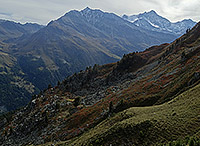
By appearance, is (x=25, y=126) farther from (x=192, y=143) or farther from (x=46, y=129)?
(x=192, y=143)

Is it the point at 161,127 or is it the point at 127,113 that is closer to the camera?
the point at 161,127

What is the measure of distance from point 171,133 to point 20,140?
65925 millimetres

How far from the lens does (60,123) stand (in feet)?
196

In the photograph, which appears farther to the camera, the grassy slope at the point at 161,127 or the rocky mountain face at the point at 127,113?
the rocky mountain face at the point at 127,113

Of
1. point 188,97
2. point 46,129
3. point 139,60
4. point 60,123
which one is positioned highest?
point 139,60

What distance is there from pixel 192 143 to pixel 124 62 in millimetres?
93451

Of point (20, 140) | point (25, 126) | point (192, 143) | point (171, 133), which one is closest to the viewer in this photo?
point (192, 143)

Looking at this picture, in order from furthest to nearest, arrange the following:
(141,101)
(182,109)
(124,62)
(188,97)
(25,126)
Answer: (124,62), (25,126), (141,101), (188,97), (182,109)

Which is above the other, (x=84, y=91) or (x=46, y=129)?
(x=84, y=91)

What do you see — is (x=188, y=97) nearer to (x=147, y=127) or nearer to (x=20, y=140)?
(x=147, y=127)

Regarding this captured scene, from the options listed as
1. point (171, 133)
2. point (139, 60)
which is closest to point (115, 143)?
point (171, 133)

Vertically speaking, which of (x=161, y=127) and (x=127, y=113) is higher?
(x=161, y=127)

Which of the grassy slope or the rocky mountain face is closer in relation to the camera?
the grassy slope

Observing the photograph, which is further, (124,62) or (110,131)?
(124,62)
